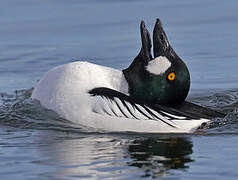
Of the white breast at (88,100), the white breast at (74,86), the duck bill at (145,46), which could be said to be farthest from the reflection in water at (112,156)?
the duck bill at (145,46)

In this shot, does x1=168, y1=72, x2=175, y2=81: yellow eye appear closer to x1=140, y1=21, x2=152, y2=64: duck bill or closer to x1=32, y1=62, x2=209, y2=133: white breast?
x1=140, y1=21, x2=152, y2=64: duck bill

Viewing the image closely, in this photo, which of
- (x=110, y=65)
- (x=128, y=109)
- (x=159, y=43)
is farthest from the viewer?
(x=110, y=65)

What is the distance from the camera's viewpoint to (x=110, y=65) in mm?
15930

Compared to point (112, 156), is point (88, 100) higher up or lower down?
higher up

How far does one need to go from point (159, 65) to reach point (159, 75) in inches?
5.0

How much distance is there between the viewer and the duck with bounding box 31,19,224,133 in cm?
1159

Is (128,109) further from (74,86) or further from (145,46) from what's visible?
(145,46)

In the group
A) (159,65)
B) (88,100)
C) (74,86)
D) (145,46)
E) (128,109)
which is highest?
(145,46)

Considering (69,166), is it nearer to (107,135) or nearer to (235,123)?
(107,135)

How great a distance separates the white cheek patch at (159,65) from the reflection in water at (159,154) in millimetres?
1175

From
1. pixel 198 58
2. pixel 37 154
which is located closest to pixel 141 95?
pixel 37 154

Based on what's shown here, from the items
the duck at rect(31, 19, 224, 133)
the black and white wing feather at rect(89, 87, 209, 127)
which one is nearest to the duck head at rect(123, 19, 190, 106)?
the duck at rect(31, 19, 224, 133)

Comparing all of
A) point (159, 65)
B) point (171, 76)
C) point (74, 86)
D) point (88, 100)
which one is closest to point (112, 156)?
point (88, 100)

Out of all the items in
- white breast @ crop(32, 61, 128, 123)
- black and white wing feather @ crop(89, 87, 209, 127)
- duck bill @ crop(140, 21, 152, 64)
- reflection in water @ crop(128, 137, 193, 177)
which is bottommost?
reflection in water @ crop(128, 137, 193, 177)
